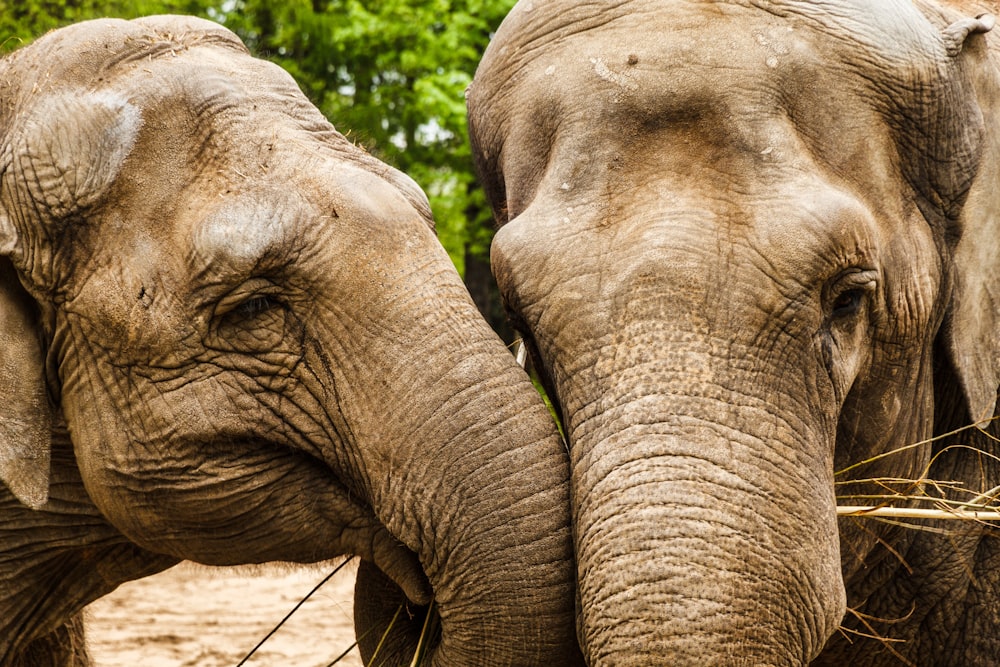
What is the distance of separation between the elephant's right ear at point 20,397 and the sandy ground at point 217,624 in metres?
3.10

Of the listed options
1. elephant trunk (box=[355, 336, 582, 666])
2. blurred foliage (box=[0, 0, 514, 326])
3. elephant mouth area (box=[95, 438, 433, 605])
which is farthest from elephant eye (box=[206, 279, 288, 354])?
blurred foliage (box=[0, 0, 514, 326])

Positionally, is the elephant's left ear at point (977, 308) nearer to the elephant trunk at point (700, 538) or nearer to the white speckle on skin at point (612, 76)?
the elephant trunk at point (700, 538)

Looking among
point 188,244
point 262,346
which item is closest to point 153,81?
point 188,244

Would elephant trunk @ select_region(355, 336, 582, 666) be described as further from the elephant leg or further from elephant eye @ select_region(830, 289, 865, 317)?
the elephant leg

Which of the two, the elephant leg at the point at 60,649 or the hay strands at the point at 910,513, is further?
the elephant leg at the point at 60,649

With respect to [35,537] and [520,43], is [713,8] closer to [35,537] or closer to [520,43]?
[520,43]

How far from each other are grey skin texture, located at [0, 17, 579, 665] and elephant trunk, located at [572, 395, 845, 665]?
9.3 inches

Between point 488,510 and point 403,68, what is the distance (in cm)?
1024

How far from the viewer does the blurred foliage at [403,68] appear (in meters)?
12.9

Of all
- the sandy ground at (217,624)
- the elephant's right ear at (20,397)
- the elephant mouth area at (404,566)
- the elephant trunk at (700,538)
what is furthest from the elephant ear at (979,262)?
the sandy ground at (217,624)

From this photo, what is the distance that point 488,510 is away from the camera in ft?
11.9

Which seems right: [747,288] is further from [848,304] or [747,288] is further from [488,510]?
[488,510]

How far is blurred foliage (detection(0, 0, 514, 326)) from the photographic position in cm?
1295

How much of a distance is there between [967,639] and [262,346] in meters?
2.40
